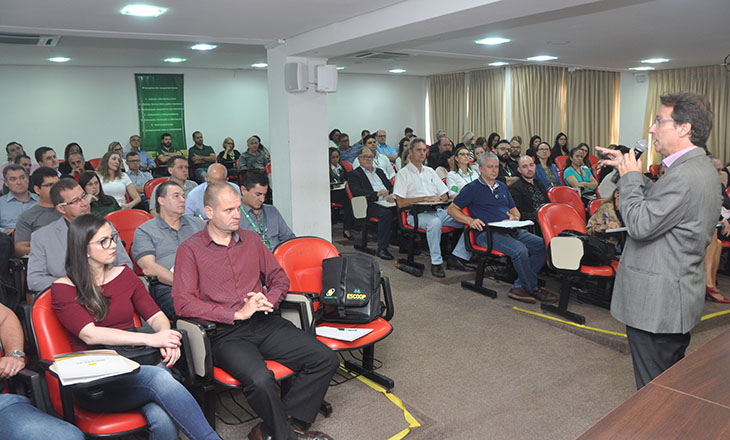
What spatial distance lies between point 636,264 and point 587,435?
1118mm

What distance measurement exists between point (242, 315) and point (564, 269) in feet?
8.80

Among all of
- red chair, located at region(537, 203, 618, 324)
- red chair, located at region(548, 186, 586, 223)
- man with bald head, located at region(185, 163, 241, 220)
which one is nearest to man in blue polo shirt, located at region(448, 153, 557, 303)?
red chair, located at region(537, 203, 618, 324)

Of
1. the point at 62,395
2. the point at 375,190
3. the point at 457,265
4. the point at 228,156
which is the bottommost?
the point at 457,265

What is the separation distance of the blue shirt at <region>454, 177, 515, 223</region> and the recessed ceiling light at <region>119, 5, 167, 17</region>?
2862 mm

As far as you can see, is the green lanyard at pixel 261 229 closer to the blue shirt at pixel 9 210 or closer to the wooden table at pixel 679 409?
the blue shirt at pixel 9 210

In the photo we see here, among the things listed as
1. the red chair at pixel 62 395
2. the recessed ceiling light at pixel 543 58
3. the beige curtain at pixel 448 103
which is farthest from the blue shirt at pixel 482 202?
the beige curtain at pixel 448 103

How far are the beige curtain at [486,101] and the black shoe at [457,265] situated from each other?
6662mm

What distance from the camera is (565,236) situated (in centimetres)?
429

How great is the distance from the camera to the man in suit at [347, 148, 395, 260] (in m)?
6.34

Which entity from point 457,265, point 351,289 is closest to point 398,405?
point 351,289

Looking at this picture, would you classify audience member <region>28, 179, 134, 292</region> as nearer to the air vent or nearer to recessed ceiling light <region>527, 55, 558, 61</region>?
the air vent

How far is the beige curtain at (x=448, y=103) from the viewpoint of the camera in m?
12.8

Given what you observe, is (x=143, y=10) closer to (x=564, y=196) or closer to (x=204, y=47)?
(x=204, y=47)

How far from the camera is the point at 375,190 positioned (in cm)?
732
